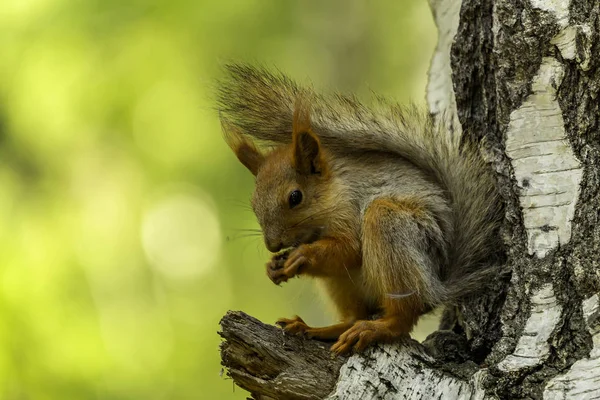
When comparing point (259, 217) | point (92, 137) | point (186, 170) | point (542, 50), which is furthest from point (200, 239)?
point (542, 50)

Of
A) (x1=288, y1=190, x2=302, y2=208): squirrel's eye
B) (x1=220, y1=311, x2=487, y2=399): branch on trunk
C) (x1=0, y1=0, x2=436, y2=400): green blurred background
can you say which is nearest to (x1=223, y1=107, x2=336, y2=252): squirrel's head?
(x1=288, y1=190, x2=302, y2=208): squirrel's eye

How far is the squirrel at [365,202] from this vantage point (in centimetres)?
176

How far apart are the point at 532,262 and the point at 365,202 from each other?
474mm

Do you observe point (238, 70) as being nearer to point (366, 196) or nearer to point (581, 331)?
point (366, 196)

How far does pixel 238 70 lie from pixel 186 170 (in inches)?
106

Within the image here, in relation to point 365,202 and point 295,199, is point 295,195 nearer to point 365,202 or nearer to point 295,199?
point 295,199

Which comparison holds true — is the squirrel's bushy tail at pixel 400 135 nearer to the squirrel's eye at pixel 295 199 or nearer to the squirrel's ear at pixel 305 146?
the squirrel's ear at pixel 305 146

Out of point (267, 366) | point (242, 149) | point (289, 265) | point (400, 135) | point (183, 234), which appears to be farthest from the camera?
point (183, 234)

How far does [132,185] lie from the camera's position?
4574mm

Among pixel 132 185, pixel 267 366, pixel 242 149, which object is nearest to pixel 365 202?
pixel 242 149

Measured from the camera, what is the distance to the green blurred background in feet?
10.9

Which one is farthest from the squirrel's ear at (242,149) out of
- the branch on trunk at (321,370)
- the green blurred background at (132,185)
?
the green blurred background at (132,185)

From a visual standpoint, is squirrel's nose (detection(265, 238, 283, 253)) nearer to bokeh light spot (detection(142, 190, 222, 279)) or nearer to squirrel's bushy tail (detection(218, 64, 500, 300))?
squirrel's bushy tail (detection(218, 64, 500, 300))

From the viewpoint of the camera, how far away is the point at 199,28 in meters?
4.59
